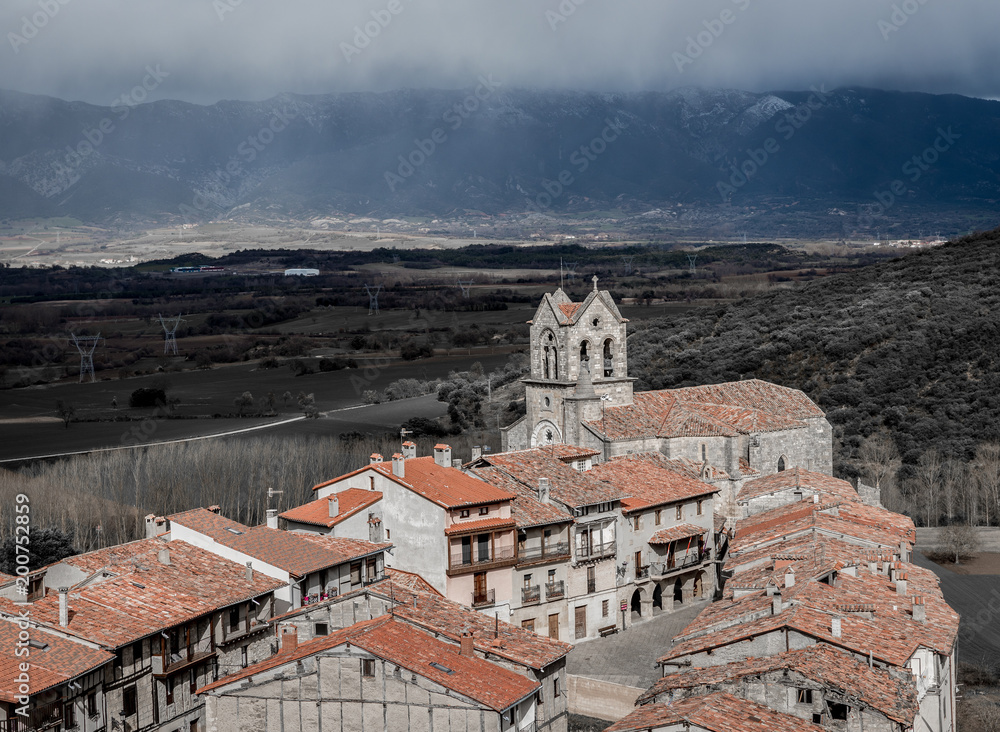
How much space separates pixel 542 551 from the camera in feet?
127

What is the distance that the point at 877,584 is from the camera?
106ft

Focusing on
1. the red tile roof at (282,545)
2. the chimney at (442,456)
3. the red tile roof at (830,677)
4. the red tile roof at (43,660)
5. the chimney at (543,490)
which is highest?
the chimney at (442,456)

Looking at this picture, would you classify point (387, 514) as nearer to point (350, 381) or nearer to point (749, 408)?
point (749, 408)

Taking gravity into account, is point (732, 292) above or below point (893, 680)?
above

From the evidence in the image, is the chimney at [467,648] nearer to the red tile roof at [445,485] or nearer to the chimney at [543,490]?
the red tile roof at [445,485]

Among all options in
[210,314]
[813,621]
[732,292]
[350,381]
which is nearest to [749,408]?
[813,621]

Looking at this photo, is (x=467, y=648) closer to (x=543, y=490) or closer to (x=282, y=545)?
(x=282, y=545)

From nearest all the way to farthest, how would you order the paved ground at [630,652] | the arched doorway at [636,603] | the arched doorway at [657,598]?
the paved ground at [630,652], the arched doorway at [636,603], the arched doorway at [657,598]

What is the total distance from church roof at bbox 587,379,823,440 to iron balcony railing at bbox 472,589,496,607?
38.9 ft

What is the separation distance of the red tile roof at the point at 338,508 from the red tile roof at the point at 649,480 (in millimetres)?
7928

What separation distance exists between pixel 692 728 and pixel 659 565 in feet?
59.6

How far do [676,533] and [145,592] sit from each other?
18058 mm

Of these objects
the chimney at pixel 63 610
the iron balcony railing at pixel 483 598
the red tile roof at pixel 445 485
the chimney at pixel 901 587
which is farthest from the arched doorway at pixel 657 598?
the chimney at pixel 63 610

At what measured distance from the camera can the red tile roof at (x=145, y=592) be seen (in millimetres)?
28484
